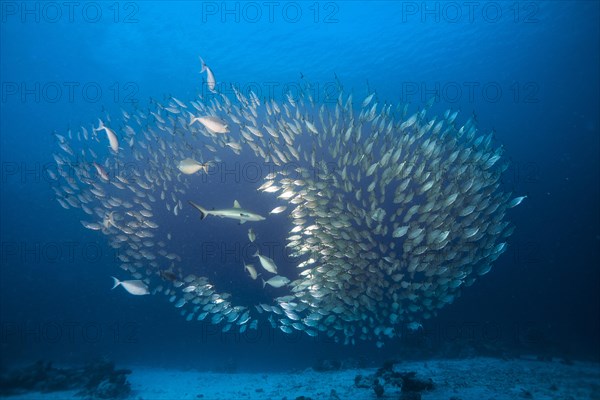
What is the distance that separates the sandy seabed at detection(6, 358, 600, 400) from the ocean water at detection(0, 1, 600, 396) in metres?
3.47

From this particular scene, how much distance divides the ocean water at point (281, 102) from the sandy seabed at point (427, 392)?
347cm

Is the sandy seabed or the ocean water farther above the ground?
the ocean water

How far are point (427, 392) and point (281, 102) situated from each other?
65.5 ft

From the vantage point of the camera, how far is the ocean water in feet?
54.5

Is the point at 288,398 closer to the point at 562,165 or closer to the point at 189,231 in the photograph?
the point at 189,231

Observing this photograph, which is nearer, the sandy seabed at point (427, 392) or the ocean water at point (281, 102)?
the sandy seabed at point (427, 392)

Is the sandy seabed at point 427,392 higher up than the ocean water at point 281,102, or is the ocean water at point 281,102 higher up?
the ocean water at point 281,102

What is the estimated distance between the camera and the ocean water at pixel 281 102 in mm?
16609

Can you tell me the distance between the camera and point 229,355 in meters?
18.8

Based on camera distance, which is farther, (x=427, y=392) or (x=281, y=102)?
(x=281, y=102)

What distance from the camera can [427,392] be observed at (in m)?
7.58

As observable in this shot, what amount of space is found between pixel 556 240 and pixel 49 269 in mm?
44824

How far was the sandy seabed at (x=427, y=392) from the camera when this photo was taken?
25.8 ft

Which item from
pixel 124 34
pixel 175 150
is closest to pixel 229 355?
pixel 175 150
